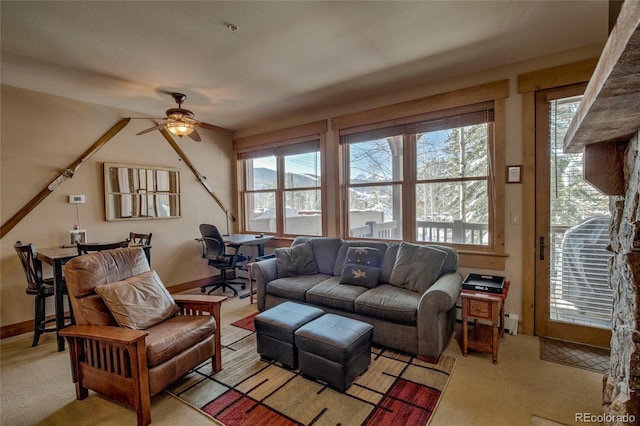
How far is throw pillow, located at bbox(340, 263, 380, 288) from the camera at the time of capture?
125 inches

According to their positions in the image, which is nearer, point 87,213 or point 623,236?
point 623,236

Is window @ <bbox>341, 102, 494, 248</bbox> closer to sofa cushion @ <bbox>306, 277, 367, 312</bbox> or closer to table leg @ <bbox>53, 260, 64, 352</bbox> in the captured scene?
sofa cushion @ <bbox>306, 277, 367, 312</bbox>

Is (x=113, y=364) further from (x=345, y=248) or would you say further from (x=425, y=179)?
(x=425, y=179)

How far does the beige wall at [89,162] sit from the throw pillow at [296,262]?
71 centimetres

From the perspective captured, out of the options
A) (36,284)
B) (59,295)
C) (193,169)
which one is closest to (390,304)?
(59,295)

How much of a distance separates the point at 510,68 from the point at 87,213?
530cm

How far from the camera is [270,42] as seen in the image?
2.57 m

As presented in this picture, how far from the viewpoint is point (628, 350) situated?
46.8 inches

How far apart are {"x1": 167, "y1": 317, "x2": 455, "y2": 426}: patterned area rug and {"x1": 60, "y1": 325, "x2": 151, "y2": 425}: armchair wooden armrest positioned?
1.18 feet

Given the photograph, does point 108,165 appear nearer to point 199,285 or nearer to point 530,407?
point 199,285

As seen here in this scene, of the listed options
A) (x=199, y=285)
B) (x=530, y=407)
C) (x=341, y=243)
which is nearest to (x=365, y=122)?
(x=341, y=243)

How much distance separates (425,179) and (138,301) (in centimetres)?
320

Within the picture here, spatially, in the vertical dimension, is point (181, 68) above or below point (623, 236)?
above

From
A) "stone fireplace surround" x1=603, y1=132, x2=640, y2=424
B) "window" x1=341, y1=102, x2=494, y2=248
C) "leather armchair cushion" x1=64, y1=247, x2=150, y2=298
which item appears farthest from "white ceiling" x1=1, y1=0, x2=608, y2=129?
"leather armchair cushion" x1=64, y1=247, x2=150, y2=298
